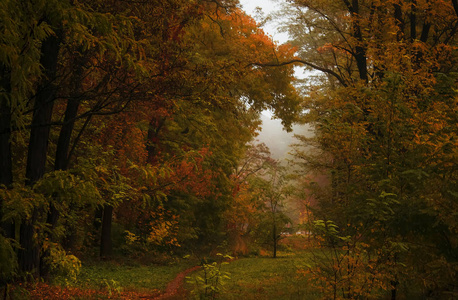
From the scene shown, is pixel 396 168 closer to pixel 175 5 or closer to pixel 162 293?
pixel 175 5

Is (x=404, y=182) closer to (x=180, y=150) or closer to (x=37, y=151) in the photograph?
(x=180, y=150)

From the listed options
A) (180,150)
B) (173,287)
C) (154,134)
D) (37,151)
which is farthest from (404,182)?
(154,134)

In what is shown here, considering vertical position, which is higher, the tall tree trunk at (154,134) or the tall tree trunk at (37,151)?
the tall tree trunk at (154,134)

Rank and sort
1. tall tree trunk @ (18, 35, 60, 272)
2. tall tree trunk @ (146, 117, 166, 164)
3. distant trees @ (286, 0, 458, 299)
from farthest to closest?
tall tree trunk @ (146, 117, 166, 164) → tall tree trunk @ (18, 35, 60, 272) → distant trees @ (286, 0, 458, 299)

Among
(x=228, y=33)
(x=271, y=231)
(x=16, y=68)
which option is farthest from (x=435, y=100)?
(x=271, y=231)

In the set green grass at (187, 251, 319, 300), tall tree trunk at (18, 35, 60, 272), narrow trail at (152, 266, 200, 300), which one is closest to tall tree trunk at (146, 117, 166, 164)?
narrow trail at (152, 266, 200, 300)

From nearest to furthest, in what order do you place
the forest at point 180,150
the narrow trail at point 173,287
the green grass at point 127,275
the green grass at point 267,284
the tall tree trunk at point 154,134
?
the forest at point 180,150
the green grass at point 267,284
the narrow trail at point 173,287
the green grass at point 127,275
the tall tree trunk at point 154,134

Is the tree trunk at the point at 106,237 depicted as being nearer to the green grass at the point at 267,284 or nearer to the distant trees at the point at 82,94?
the distant trees at the point at 82,94

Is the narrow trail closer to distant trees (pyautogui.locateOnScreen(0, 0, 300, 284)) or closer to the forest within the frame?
the forest

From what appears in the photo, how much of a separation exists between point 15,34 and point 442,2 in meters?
12.9

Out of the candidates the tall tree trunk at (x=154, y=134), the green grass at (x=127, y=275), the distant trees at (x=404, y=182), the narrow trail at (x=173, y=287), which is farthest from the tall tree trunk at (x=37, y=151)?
the tall tree trunk at (x=154, y=134)

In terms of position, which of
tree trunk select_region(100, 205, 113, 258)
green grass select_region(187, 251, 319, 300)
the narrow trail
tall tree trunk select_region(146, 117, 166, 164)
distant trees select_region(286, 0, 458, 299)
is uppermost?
tall tree trunk select_region(146, 117, 166, 164)

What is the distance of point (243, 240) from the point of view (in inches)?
1127

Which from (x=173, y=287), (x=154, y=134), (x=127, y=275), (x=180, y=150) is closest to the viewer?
(x=180, y=150)
